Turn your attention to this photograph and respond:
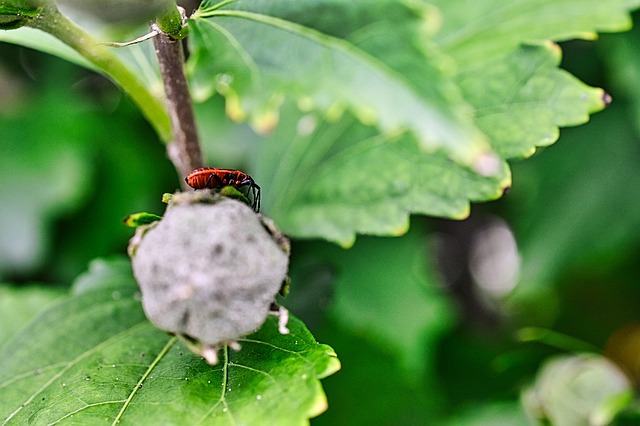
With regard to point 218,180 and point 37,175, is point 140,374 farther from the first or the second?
point 37,175

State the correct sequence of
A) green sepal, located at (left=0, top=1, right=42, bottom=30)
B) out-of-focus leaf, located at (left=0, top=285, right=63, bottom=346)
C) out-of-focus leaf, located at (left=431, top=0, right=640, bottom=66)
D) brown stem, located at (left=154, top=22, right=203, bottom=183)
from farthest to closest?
out-of-focus leaf, located at (left=0, top=285, right=63, bottom=346) < out-of-focus leaf, located at (left=431, top=0, right=640, bottom=66) < brown stem, located at (left=154, top=22, right=203, bottom=183) < green sepal, located at (left=0, top=1, right=42, bottom=30)

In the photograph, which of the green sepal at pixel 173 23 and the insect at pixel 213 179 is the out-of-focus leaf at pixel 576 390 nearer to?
the insect at pixel 213 179

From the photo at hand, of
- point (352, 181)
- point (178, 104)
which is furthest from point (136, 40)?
point (352, 181)

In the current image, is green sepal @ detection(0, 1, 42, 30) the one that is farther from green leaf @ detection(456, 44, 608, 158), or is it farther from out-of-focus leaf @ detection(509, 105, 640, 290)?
out-of-focus leaf @ detection(509, 105, 640, 290)

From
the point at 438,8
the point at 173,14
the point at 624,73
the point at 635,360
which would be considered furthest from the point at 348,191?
the point at 635,360

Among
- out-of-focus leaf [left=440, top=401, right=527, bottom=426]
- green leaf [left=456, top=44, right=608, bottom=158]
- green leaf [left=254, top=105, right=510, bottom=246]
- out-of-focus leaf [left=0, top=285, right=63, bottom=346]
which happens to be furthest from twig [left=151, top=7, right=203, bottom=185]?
out-of-focus leaf [left=440, top=401, right=527, bottom=426]
